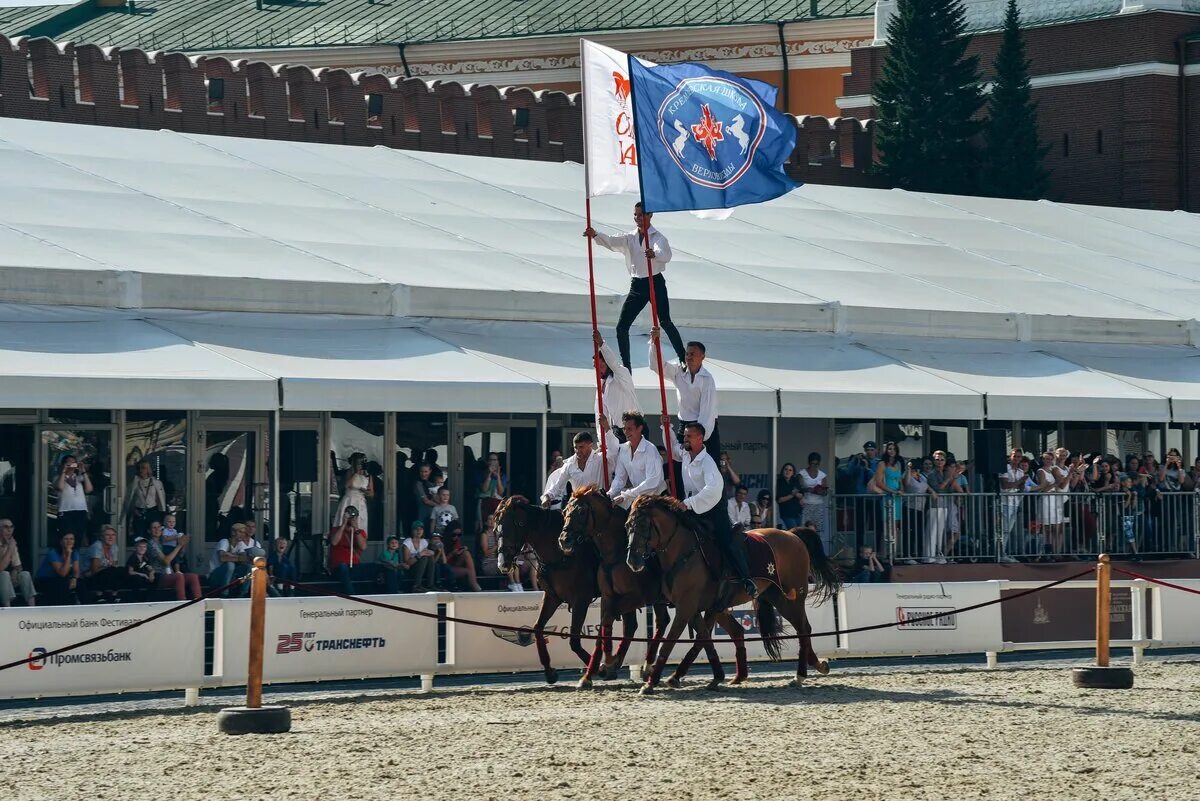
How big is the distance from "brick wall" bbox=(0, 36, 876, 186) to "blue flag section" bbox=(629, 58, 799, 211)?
17.8 meters

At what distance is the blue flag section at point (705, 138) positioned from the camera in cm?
1747

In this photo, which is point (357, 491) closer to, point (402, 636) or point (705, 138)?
point (402, 636)

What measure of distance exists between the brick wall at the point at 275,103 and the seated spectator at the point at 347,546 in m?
14.4

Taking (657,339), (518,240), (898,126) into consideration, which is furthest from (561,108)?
(657,339)

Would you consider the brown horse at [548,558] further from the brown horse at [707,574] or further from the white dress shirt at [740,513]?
the white dress shirt at [740,513]

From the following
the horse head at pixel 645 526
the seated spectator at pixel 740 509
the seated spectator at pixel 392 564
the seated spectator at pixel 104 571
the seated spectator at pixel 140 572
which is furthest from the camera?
the seated spectator at pixel 740 509

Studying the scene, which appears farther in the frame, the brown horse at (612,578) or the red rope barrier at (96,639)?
the brown horse at (612,578)

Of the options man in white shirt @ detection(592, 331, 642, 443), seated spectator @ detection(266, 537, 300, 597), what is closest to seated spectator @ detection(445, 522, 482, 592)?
seated spectator @ detection(266, 537, 300, 597)

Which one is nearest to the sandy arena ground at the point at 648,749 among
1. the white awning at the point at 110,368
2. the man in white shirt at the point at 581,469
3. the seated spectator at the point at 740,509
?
the man in white shirt at the point at 581,469

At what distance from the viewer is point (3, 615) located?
1473 centimetres

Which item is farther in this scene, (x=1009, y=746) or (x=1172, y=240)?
(x=1172, y=240)

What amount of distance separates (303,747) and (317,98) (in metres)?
24.6

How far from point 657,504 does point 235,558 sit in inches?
203

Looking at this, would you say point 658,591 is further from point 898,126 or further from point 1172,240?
point 898,126
